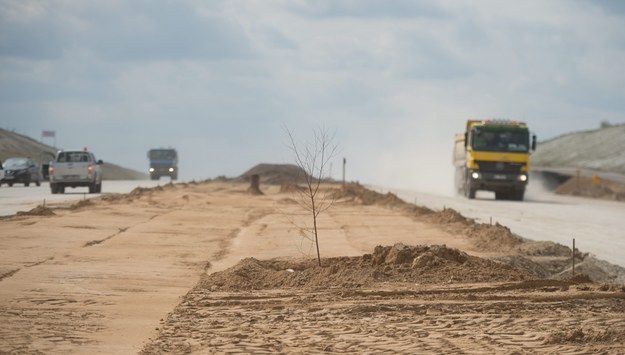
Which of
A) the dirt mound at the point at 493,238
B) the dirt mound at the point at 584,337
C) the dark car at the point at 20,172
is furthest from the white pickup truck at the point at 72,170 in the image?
the dirt mound at the point at 584,337

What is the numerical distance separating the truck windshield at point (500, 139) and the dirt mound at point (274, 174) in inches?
1194

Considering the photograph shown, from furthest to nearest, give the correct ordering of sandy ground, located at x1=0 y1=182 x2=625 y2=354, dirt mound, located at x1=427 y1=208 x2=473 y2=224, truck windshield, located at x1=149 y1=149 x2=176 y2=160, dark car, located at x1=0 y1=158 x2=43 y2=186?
truck windshield, located at x1=149 y1=149 x2=176 y2=160
dark car, located at x1=0 y1=158 x2=43 y2=186
dirt mound, located at x1=427 y1=208 x2=473 y2=224
sandy ground, located at x1=0 y1=182 x2=625 y2=354

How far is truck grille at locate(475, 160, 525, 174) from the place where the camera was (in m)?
51.8

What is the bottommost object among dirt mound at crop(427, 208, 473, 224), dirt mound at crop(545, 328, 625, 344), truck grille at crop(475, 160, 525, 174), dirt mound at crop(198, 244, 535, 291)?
dirt mound at crop(545, 328, 625, 344)

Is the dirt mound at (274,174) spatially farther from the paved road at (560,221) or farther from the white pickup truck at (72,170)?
the paved road at (560,221)

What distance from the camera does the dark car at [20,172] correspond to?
63.9 metres

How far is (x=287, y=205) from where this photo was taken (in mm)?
44406

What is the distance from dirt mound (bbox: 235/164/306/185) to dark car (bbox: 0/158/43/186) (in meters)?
20.6

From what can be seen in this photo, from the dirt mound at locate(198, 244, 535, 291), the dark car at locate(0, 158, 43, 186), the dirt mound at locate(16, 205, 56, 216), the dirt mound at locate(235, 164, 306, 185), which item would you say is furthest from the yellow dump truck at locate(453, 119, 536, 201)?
the dirt mound at locate(198, 244, 535, 291)

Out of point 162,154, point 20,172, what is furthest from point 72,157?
point 162,154

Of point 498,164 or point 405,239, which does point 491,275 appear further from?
point 498,164

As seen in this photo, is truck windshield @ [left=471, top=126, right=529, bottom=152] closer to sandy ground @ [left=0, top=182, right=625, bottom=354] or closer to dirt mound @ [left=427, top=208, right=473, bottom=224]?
dirt mound @ [left=427, top=208, right=473, bottom=224]

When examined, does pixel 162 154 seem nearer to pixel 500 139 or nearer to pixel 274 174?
pixel 274 174

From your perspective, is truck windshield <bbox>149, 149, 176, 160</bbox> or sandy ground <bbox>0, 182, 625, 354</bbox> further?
truck windshield <bbox>149, 149, 176, 160</bbox>
